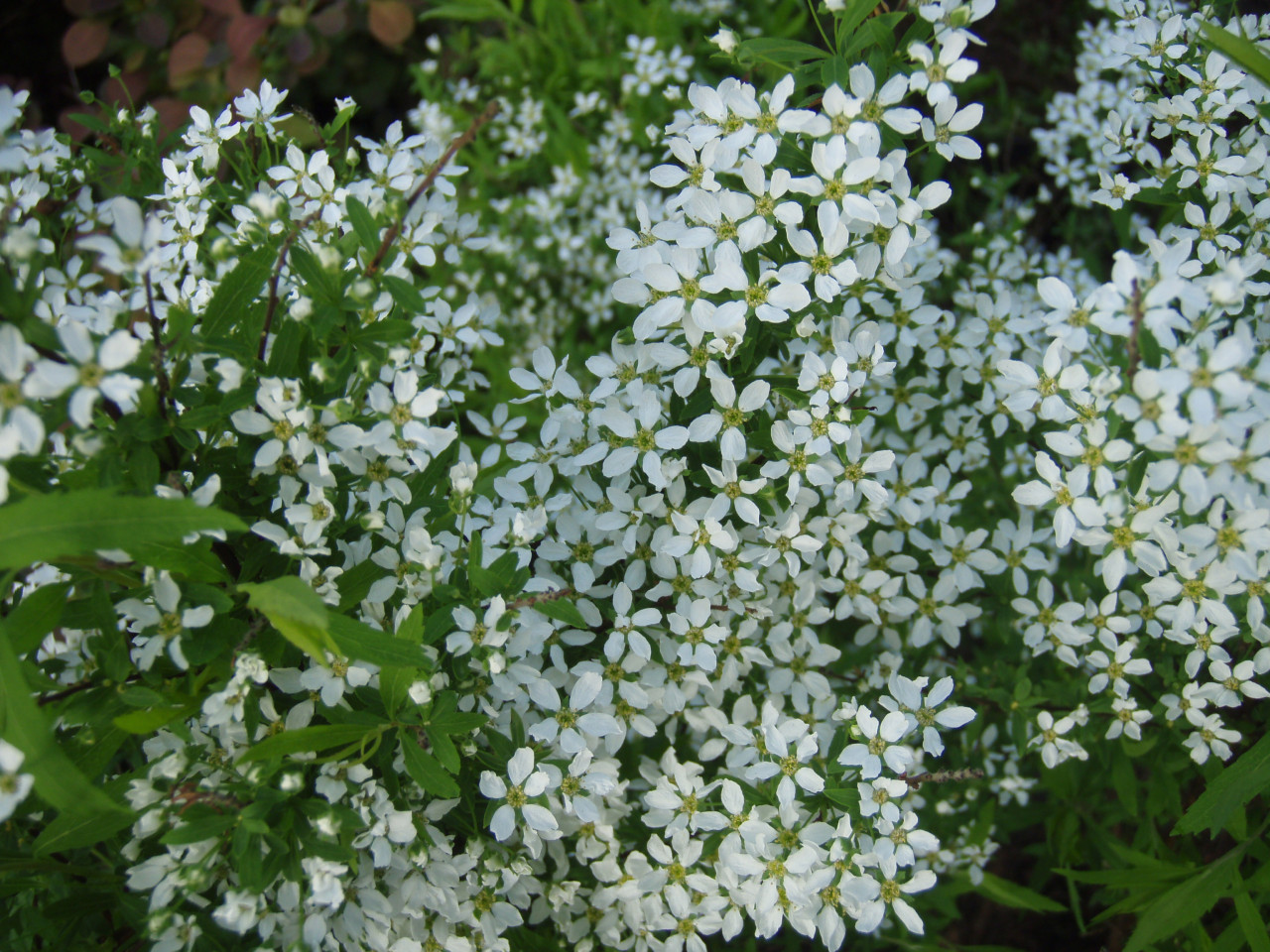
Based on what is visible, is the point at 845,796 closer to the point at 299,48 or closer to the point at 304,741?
the point at 304,741

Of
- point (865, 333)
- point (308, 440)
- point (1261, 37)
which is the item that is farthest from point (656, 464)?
point (1261, 37)

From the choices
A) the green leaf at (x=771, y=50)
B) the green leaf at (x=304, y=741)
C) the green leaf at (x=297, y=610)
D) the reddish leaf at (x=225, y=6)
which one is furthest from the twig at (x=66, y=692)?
the reddish leaf at (x=225, y=6)

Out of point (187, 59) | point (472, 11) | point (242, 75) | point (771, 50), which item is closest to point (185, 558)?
point (771, 50)

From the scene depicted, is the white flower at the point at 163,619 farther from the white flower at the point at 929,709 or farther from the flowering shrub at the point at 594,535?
the white flower at the point at 929,709

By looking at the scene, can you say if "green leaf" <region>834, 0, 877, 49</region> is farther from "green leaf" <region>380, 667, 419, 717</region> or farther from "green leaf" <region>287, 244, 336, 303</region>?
"green leaf" <region>380, 667, 419, 717</region>

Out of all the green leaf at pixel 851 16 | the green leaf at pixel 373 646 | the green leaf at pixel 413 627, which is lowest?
the green leaf at pixel 373 646

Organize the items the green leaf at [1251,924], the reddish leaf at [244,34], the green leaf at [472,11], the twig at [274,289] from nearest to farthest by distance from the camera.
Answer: the twig at [274,289] → the green leaf at [1251,924] → the green leaf at [472,11] → the reddish leaf at [244,34]
